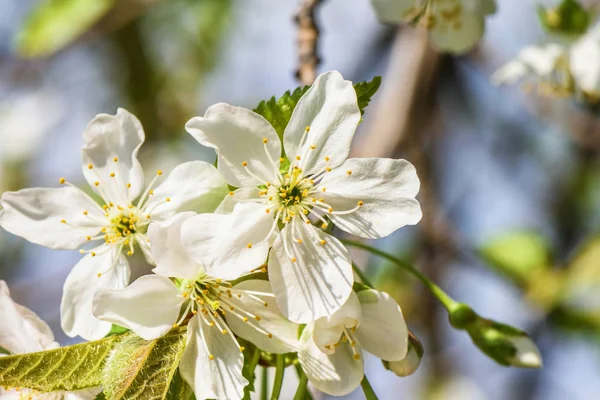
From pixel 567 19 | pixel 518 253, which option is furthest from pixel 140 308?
pixel 518 253

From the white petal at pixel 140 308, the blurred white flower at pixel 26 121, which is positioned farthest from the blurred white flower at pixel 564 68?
the blurred white flower at pixel 26 121

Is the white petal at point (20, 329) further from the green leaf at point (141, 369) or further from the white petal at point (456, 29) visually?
the white petal at point (456, 29)

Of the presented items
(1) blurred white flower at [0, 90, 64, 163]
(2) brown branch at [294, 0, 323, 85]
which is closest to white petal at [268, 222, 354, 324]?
(2) brown branch at [294, 0, 323, 85]

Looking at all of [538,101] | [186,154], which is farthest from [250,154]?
[186,154]

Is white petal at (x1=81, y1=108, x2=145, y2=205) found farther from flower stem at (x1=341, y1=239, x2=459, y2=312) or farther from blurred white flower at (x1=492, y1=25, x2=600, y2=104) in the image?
blurred white flower at (x1=492, y1=25, x2=600, y2=104)

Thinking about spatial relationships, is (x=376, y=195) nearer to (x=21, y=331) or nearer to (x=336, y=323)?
(x=336, y=323)
